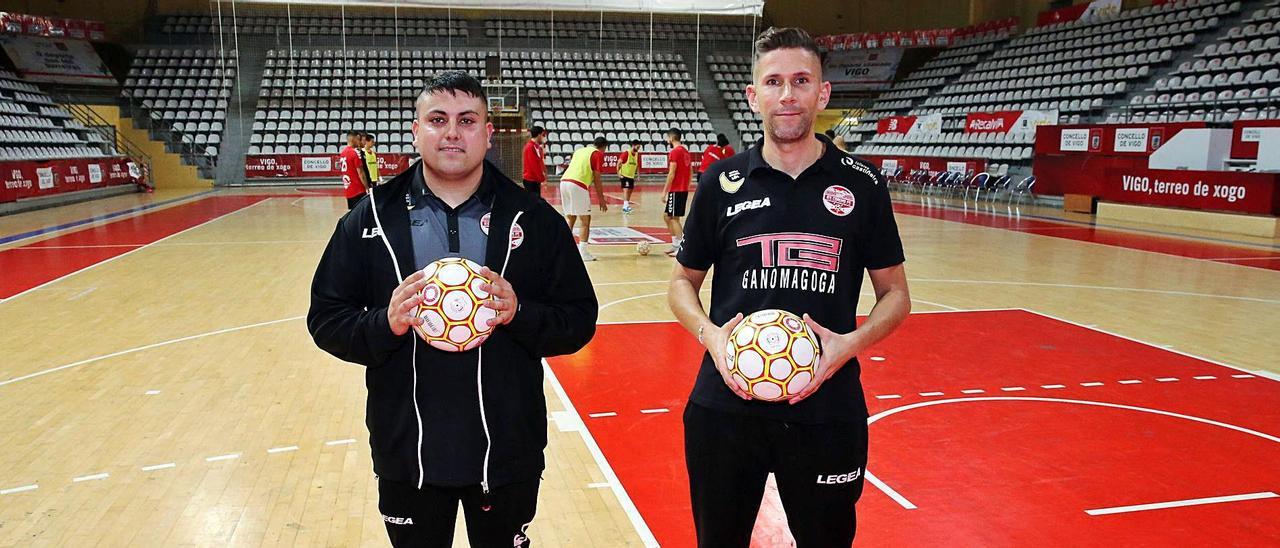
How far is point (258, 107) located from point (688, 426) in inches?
1222

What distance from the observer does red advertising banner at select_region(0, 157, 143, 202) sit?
17406 millimetres

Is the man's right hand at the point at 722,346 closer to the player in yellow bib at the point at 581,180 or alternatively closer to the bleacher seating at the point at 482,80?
the player in yellow bib at the point at 581,180

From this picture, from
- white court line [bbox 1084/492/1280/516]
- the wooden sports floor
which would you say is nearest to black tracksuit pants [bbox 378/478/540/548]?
the wooden sports floor

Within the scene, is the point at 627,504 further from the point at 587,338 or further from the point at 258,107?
the point at 258,107

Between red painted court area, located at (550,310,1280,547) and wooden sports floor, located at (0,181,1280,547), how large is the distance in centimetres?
2

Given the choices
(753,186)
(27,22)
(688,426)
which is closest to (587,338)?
(688,426)

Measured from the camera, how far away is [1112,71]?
2316cm

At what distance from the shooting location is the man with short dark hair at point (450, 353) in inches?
87.0

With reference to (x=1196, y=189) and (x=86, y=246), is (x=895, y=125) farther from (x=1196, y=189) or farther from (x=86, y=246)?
(x=86, y=246)

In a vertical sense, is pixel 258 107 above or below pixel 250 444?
above

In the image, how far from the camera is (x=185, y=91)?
29641 mm

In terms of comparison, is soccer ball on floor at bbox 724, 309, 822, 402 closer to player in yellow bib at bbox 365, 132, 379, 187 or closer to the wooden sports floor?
the wooden sports floor

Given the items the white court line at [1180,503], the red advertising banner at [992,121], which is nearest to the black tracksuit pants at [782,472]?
the white court line at [1180,503]

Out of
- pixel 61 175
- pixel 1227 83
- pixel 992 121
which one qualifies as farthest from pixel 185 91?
pixel 1227 83
